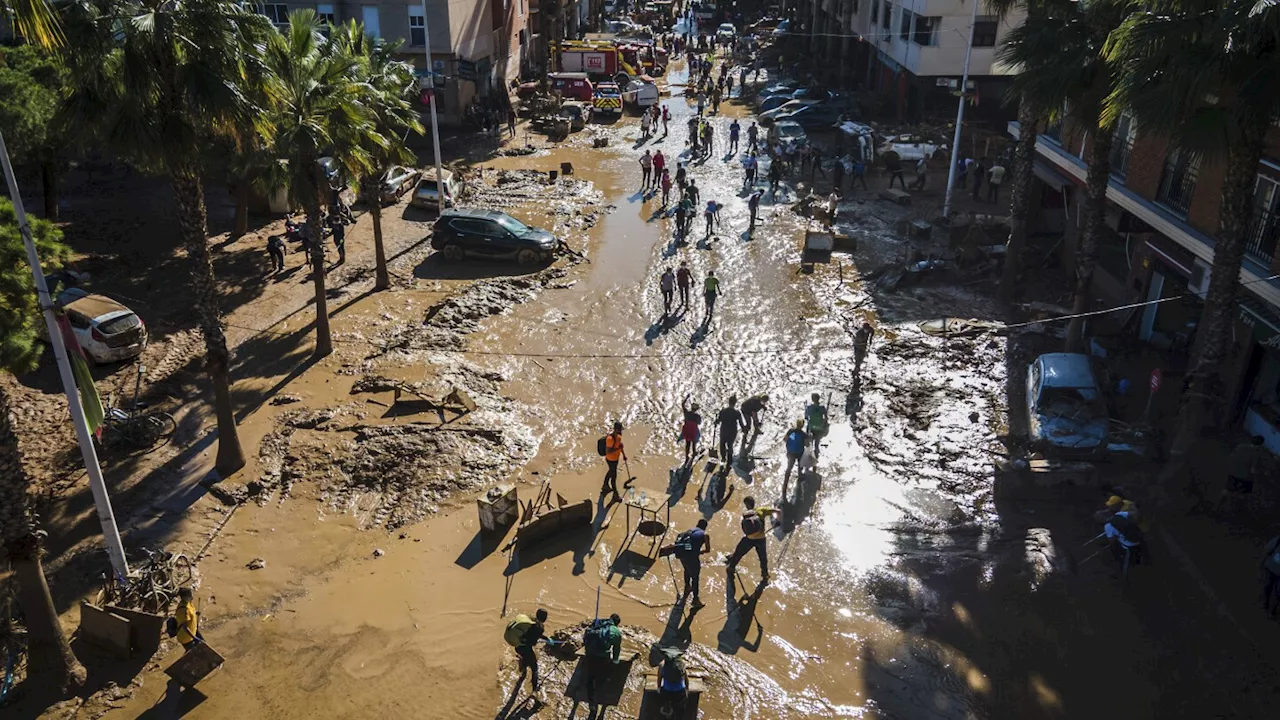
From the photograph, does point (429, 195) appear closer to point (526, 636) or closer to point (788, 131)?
point (788, 131)

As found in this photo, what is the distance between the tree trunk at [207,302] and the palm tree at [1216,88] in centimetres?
1525

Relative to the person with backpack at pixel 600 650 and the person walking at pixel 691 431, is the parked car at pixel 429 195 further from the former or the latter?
the person with backpack at pixel 600 650

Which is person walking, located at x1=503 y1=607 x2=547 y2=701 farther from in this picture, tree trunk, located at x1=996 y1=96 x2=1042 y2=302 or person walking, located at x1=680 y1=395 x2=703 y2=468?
tree trunk, located at x1=996 y1=96 x2=1042 y2=302

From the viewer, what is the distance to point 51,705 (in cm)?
1141

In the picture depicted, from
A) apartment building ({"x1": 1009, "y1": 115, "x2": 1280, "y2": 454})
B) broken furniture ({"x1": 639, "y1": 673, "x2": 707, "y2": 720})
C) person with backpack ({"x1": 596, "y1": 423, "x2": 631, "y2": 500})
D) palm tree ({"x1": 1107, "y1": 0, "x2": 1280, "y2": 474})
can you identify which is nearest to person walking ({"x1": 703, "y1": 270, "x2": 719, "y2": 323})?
person with backpack ({"x1": 596, "y1": 423, "x2": 631, "y2": 500})

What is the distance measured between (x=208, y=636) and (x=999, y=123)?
1728 inches

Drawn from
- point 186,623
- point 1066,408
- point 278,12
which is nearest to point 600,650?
point 186,623

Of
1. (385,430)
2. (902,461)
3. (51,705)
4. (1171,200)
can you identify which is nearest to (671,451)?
(902,461)

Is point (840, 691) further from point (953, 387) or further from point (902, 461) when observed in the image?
point (953, 387)

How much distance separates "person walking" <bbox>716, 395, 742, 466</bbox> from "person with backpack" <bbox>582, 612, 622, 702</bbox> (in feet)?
20.3

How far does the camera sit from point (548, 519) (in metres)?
14.7

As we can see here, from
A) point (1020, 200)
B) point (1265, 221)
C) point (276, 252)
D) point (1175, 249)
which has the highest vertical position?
point (1265, 221)

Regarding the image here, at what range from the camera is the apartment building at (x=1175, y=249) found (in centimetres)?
1686

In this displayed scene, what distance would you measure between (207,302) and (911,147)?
32101 mm
